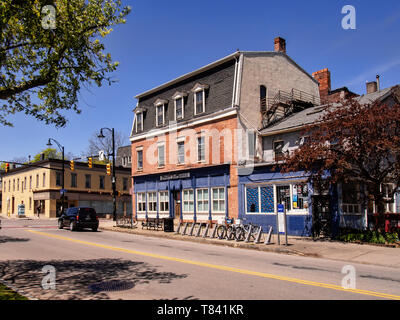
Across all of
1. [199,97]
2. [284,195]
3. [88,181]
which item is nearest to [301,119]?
[284,195]

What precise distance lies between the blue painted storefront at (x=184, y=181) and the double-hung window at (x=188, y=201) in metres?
0.36

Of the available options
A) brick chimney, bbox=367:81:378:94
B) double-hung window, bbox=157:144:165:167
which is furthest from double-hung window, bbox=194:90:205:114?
→ brick chimney, bbox=367:81:378:94

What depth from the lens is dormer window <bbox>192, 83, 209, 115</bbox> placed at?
27781 mm

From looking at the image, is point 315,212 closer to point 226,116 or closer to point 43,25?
point 226,116

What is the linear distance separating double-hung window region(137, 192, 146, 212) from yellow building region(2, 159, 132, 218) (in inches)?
730

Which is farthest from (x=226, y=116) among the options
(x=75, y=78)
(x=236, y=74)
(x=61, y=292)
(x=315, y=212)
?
(x=61, y=292)

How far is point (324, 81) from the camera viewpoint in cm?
3331

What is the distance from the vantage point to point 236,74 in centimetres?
2570

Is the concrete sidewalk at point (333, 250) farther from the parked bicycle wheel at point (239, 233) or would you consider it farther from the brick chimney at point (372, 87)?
the brick chimney at point (372, 87)

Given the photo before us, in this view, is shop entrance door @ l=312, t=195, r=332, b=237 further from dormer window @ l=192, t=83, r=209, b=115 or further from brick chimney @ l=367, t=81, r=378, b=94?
brick chimney @ l=367, t=81, r=378, b=94

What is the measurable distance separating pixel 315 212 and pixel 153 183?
16.4 metres

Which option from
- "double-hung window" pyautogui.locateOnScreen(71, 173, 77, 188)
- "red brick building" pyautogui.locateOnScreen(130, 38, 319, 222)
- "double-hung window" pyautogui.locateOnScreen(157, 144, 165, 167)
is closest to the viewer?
"red brick building" pyautogui.locateOnScreen(130, 38, 319, 222)

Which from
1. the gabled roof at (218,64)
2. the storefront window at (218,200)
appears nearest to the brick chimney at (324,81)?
the gabled roof at (218,64)

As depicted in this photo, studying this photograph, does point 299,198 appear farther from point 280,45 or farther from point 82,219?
point 82,219
